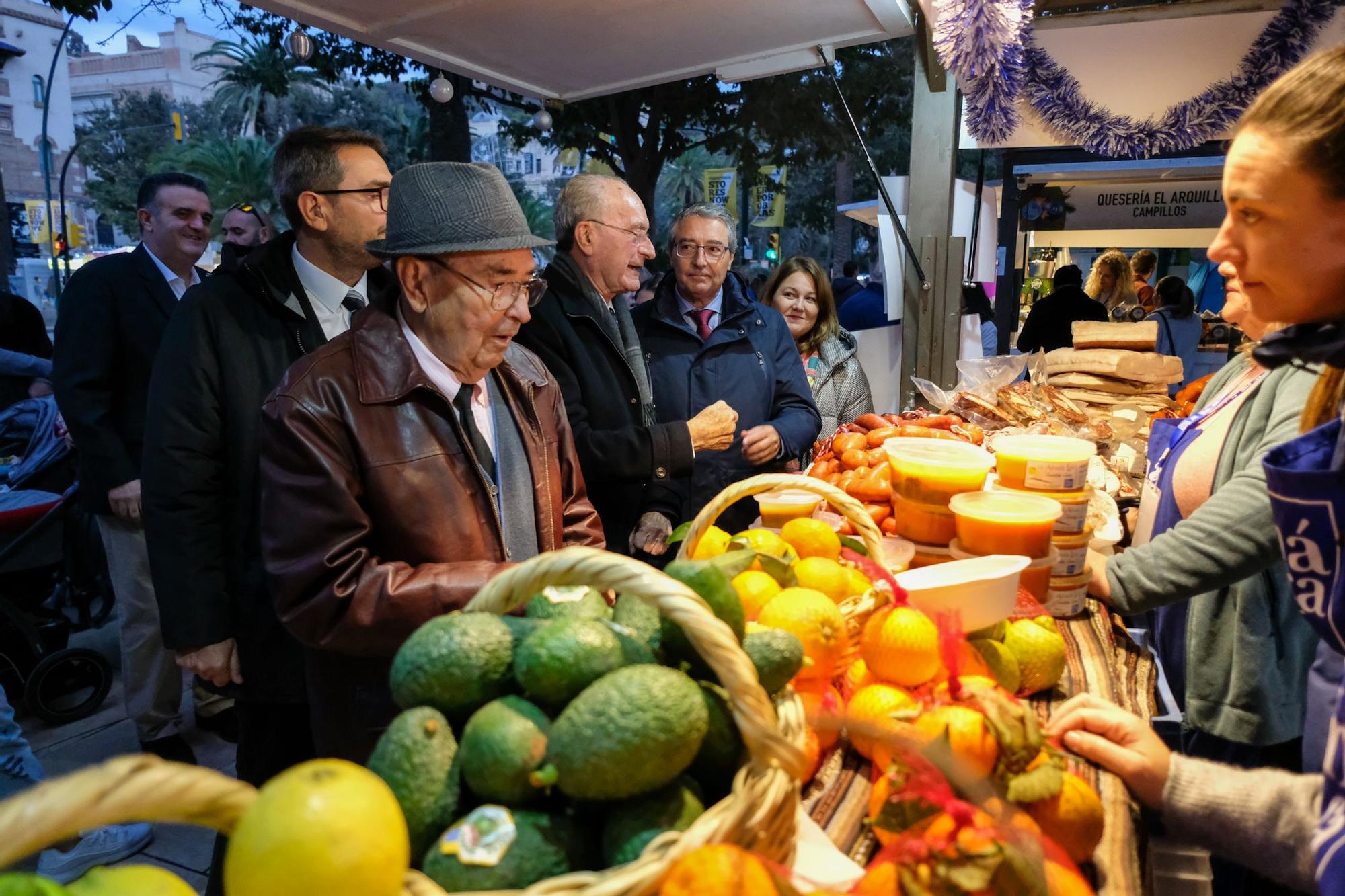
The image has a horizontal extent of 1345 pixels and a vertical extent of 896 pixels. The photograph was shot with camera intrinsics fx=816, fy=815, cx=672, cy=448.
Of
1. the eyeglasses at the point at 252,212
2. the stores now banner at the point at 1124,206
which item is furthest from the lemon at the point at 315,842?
the stores now banner at the point at 1124,206

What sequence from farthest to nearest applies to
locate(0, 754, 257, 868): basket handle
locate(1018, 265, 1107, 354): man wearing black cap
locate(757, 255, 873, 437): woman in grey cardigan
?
locate(1018, 265, 1107, 354): man wearing black cap < locate(757, 255, 873, 437): woman in grey cardigan < locate(0, 754, 257, 868): basket handle

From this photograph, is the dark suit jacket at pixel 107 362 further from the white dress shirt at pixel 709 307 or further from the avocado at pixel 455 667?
the avocado at pixel 455 667

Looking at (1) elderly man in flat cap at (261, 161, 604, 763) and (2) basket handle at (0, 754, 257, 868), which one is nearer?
(2) basket handle at (0, 754, 257, 868)

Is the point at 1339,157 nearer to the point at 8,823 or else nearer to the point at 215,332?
the point at 8,823

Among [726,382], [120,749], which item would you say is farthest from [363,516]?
[120,749]

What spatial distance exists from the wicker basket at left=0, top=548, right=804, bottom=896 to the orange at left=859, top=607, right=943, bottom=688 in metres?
0.26

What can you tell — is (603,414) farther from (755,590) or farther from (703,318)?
(755,590)

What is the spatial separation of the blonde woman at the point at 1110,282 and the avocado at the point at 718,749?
7921mm

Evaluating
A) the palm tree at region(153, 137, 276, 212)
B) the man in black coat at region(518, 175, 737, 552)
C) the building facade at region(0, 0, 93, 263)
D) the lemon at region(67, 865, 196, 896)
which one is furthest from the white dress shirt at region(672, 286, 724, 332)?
the palm tree at region(153, 137, 276, 212)

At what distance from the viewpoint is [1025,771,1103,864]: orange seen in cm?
105

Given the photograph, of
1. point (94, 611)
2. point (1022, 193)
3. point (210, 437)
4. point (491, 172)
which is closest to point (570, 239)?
point (491, 172)

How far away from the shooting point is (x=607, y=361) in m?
3.16

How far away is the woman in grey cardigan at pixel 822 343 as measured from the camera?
4566mm

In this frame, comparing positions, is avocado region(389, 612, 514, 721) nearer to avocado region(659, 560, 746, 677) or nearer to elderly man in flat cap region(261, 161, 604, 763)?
avocado region(659, 560, 746, 677)
